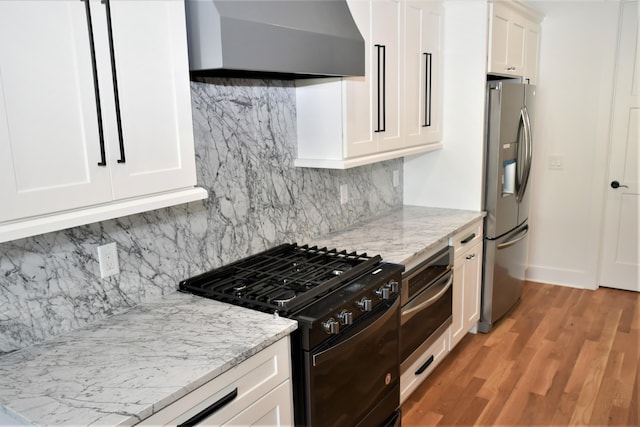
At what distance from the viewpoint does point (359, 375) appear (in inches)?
80.0

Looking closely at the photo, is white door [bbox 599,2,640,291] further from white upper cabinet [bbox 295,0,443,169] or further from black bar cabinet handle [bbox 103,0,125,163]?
black bar cabinet handle [bbox 103,0,125,163]

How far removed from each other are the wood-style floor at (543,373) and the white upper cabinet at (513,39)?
6.20ft

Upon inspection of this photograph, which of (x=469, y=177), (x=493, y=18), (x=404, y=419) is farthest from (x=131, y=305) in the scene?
(x=493, y=18)

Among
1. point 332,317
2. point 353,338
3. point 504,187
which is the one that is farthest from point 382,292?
point 504,187

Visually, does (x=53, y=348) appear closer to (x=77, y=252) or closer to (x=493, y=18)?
(x=77, y=252)

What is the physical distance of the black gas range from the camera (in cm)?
177

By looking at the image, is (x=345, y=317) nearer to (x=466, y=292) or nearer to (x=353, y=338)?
(x=353, y=338)

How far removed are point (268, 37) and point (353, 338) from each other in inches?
45.7

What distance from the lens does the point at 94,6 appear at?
1357 millimetres

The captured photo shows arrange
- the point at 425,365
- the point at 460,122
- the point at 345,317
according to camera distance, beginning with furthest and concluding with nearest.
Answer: the point at 460,122 → the point at 425,365 → the point at 345,317

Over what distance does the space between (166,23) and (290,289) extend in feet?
3.43

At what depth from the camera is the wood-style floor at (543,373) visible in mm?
2697

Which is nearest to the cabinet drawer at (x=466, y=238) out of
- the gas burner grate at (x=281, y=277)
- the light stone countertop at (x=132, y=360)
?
the gas burner grate at (x=281, y=277)

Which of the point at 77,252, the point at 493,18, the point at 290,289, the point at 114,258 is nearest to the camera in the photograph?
the point at 77,252
